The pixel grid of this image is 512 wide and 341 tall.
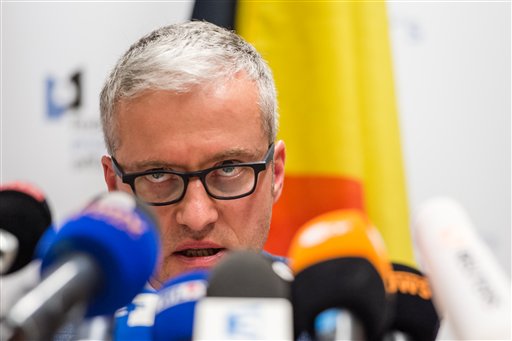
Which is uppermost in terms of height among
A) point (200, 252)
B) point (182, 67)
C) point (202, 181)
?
point (182, 67)

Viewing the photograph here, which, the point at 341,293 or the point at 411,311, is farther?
the point at 411,311

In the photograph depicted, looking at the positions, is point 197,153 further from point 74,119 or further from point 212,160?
point 74,119

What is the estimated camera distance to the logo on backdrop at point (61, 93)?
6.65 feet

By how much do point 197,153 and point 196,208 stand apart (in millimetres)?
90

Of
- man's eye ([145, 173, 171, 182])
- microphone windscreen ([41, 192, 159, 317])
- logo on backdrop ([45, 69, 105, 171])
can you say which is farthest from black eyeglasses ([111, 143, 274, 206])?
logo on backdrop ([45, 69, 105, 171])

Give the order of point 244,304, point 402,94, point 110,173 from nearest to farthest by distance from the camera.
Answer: point 244,304 < point 110,173 < point 402,94

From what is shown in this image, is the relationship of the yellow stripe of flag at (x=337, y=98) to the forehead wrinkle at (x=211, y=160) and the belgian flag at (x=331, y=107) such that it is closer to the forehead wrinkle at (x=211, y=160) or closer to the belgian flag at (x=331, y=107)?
the belgian flag at (x=331, y=107)

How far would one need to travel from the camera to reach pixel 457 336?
1.51 feet

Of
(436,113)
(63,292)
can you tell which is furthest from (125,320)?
(436,113)

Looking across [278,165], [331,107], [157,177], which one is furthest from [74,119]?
[157,177]

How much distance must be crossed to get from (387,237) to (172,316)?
1.32m

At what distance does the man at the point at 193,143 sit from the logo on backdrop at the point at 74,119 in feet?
2.69

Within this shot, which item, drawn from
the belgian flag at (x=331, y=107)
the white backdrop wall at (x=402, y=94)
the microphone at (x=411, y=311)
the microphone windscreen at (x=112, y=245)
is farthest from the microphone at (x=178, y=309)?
the white backdrop wall at (x=402, y=94)

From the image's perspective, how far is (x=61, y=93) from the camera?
2.03 meters
